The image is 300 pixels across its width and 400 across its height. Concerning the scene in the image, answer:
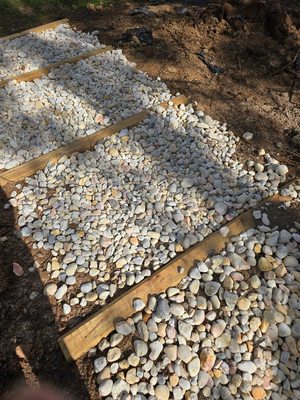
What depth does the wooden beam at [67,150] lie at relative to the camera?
3.16 meters

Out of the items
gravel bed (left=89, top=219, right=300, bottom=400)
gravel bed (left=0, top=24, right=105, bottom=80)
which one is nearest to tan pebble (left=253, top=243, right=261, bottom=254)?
gravel bed (left=89, top=219, right=300, bottom=400)

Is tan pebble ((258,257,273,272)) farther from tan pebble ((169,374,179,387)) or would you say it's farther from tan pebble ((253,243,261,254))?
tan pebble ((169,374,179,387))

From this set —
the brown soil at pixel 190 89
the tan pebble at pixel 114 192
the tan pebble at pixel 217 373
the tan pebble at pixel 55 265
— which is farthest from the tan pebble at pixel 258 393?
the tan pebble at pixel 114 192

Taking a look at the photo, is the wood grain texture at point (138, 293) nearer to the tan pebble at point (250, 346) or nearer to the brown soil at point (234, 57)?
the tan pebble at point (250, 346)

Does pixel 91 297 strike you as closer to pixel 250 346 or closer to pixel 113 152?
pixel 250 346

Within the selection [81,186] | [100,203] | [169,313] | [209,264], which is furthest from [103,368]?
[81,186]

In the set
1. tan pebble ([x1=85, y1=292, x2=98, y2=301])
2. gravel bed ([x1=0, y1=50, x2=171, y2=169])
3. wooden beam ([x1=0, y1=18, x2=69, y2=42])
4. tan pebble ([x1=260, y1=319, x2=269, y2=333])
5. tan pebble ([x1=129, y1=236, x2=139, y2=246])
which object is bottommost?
tan pebble ([x1=260, y1=319, x2=269, y2=333])

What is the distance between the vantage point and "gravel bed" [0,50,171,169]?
11.4ft

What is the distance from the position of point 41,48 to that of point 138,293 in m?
4.02

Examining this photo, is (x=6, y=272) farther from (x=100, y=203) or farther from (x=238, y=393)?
(x=238, y=393)

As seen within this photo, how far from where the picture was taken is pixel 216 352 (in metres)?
2.10

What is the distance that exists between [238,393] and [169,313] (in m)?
0.59

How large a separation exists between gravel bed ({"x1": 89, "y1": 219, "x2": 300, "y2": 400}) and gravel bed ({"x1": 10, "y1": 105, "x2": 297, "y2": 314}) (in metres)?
0.31

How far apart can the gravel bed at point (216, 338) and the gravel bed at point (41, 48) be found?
11.9 feet
